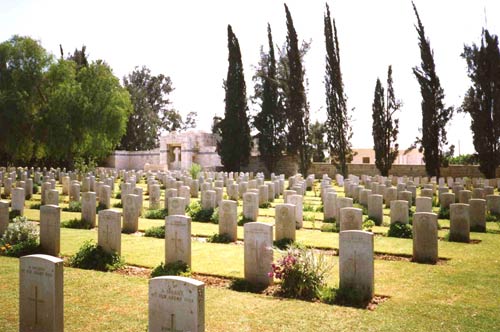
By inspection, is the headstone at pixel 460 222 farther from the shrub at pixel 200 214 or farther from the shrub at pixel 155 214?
the shrub at pixel 155 214

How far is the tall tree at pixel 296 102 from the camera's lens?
35.2 meters

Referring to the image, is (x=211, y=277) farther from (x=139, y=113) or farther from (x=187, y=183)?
(x=139, y=113)

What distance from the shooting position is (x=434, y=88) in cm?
3195

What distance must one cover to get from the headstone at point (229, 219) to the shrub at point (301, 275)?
4.32m

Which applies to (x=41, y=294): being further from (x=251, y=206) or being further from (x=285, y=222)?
(x=251, y=206)

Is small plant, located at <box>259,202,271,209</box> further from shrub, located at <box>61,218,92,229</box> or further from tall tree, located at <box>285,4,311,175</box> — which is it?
tall tree, located at <box>285,4,311,175</box>

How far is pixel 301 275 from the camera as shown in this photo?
7113 millimetres

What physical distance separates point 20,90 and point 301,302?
1293 inches

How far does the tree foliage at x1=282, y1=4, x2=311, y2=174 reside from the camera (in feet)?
115

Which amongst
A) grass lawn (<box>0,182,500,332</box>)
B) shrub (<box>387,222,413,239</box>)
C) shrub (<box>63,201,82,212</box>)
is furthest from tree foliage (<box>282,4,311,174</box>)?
grass lawn (<box>0,182,500,332</box>)

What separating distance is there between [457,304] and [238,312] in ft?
10.8

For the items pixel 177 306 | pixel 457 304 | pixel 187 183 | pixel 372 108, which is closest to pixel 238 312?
pixel 177 306

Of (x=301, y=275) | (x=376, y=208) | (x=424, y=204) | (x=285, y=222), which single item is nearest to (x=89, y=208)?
(x=285, y=222)

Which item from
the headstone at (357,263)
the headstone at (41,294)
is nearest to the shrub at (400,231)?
the headstone at (357,263)
